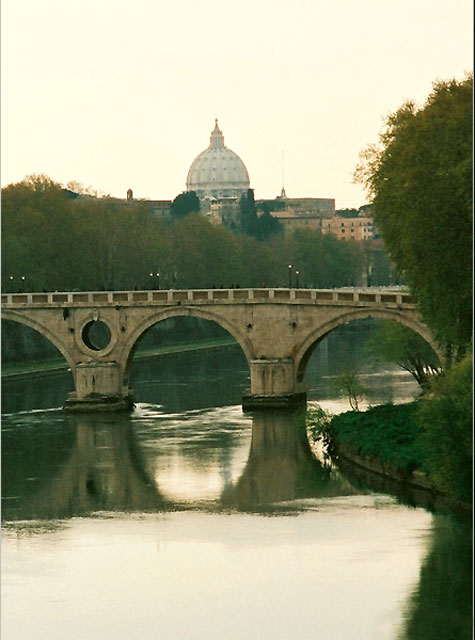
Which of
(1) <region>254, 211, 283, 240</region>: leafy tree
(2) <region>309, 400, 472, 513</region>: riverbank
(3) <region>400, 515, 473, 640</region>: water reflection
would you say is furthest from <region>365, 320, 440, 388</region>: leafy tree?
(1) <region>254, 211, 283, 240</region>: leafy tree

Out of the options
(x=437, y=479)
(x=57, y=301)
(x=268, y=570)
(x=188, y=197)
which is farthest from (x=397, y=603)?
(x=188, y=197)

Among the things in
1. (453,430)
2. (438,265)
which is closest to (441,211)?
(438,265)

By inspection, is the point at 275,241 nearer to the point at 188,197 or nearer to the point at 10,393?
the point at 188,197

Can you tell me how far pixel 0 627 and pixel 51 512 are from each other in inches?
392

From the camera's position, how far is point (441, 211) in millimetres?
39219

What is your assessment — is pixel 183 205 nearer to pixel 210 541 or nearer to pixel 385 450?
pixel 385 450

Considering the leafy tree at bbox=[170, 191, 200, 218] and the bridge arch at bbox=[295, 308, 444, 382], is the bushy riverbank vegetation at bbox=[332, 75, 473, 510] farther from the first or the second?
the leafy tree at bbox=[170, 191, 200, 218]

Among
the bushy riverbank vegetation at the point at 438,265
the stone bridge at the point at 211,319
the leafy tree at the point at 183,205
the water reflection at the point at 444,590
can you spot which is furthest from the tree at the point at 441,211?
the leafy tree at the point at 183,205

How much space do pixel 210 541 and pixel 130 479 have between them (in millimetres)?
8419

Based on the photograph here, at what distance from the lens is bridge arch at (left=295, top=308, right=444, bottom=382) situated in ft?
172

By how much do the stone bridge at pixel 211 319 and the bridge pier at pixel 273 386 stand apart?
3cm

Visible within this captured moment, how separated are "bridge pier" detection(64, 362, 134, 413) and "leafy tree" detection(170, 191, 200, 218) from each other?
83.2 meters

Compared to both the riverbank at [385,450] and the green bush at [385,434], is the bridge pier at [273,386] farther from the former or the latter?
the green bush at [385,434]

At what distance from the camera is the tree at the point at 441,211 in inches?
1534
